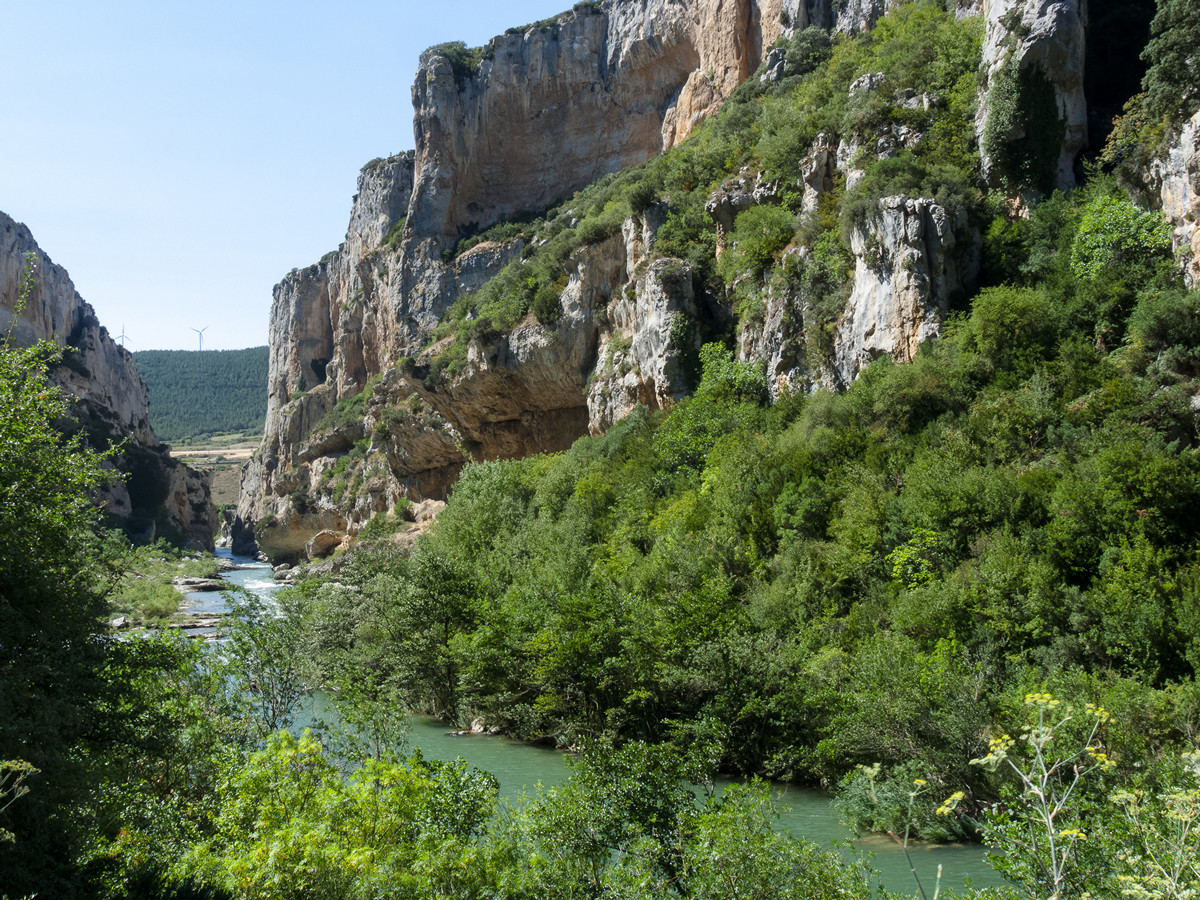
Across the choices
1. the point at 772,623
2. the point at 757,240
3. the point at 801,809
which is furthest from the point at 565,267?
the point at 801,809

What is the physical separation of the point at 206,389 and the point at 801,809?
181 meters

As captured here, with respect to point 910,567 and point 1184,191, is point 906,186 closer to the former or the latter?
point 1184,191

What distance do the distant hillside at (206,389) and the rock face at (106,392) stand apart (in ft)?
192

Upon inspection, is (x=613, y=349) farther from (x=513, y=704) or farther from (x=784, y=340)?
(x=513, y=704)

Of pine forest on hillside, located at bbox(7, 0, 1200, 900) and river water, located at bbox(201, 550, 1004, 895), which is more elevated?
pine forest on hillside, located at bbox(7, 0, 1200, 900)

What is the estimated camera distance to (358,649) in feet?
82.3

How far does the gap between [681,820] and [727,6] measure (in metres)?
54.4

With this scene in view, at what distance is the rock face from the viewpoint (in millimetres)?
81375

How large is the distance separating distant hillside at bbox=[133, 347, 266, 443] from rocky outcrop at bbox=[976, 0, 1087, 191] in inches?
6394

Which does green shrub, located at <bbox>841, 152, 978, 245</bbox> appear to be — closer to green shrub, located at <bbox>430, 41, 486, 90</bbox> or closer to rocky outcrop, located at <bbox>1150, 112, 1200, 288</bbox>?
rocky outcrop, located at <bbox>1150, 112, 1200, 288</bbox>

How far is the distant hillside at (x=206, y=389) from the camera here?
543 feet

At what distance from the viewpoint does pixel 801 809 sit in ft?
53.6

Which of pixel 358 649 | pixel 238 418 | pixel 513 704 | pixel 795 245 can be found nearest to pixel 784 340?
pixel 795 245

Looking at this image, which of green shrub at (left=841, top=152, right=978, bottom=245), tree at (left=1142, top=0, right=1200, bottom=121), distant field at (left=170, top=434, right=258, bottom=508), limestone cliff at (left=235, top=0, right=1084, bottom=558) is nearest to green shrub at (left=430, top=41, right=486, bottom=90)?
limestone cliff at (left=235, top=0, right=1084, bottom=558)
